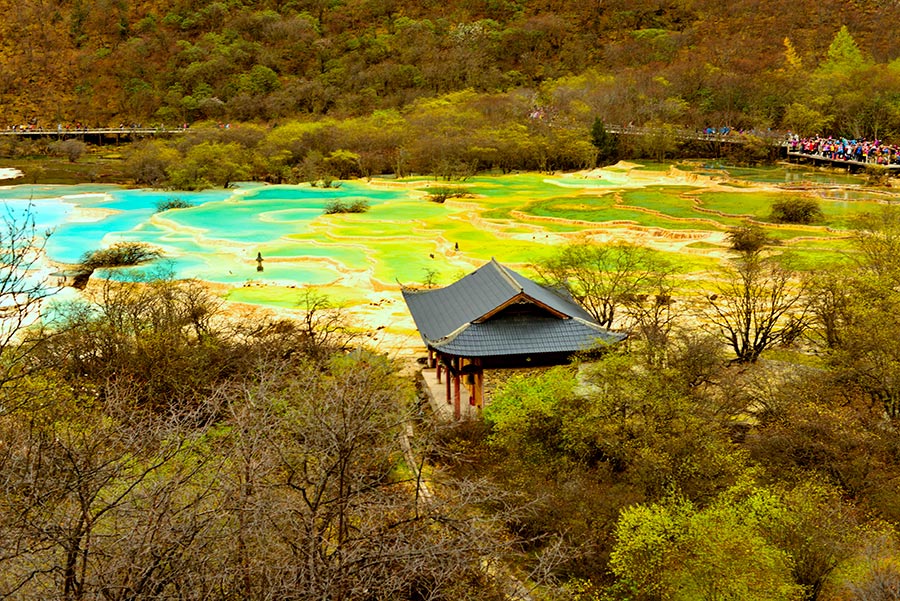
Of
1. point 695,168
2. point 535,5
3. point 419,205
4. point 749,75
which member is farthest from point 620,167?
point 535,5

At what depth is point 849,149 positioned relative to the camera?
61250 millimetres

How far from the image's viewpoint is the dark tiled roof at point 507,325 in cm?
1573

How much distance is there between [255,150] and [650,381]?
6088cm

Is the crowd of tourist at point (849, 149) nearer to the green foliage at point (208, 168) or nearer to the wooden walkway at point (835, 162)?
the wooden walkway at point (835, 162)

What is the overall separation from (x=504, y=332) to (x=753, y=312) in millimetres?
9409

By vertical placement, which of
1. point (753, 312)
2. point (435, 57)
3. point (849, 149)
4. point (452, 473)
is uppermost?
point (435, 57)

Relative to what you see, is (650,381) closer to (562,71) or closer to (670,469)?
(670,469)

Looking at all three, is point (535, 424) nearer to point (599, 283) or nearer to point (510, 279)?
point (510, 279)

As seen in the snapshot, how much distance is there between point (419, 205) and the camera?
50.4 m

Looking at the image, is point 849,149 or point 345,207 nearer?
point 345,207

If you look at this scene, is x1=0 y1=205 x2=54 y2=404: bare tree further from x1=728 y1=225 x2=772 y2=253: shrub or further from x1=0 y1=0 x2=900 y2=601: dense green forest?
x1=728 y1=225 x2=772 y2=253: shrub

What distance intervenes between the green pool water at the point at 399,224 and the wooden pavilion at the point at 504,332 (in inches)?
347

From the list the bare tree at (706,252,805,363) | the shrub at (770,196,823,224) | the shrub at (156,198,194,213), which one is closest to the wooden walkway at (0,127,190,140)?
the shrub at (156,198,194,213)

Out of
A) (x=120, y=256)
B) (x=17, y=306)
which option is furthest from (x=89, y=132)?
(x=17, y=306)
